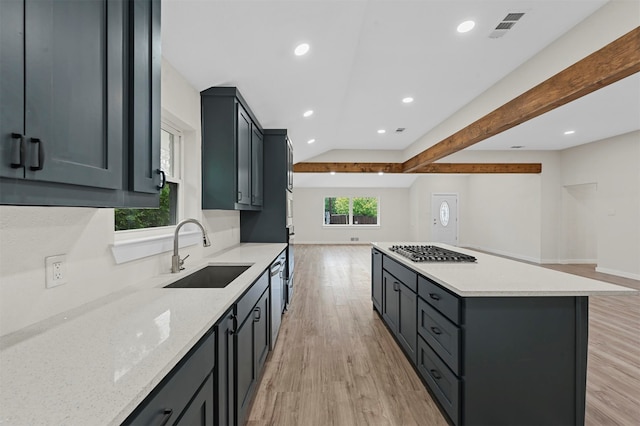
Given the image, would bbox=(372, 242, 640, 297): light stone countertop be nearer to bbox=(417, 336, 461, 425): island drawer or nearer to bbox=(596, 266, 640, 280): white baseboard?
bbox=(417, 336, 461, 425): island drawer

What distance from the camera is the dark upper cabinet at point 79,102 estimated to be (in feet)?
2.19

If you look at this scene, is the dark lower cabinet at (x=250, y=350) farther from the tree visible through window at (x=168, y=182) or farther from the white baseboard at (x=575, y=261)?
the white baseboard at (x=575, y=261)

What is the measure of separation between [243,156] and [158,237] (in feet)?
4.56

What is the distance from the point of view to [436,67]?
3.55 metres

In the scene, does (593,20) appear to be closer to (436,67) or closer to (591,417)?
(436,67)

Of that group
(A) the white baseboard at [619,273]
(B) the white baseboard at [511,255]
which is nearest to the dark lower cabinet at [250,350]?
(A) the white baseboard at [619,273]

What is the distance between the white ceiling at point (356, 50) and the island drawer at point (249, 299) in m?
1.66

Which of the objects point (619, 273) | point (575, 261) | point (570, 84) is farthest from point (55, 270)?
point (575, 261)

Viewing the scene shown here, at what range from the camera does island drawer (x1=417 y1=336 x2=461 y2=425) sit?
5.64 feet

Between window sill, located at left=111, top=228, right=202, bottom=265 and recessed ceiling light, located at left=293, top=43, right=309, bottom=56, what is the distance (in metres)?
1.72

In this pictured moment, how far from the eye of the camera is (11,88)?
65 centimetres

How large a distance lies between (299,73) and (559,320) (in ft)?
9.14

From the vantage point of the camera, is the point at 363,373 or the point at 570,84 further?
the point at 570,84

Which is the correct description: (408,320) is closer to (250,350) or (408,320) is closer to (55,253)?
(250,350)
